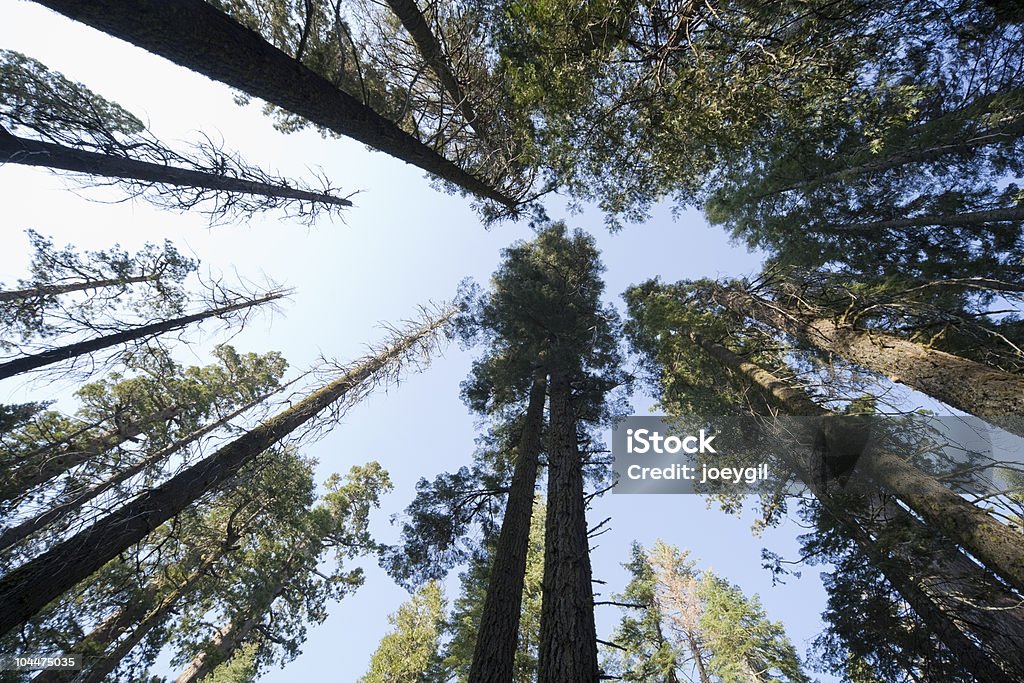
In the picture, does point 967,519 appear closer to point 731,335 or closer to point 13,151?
point 731,335

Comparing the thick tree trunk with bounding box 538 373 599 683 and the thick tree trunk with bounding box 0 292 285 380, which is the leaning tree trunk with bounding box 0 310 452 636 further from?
the thick tree trunk with bounding box 538 373 599 683

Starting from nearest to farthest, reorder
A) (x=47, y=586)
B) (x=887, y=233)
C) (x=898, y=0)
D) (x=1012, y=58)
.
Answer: (x=47, y=586)
(x=898, y=0)
(x=1012, y=58)
(x=887, y=233)

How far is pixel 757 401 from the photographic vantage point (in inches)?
282

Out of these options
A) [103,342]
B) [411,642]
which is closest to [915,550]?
[411,642]

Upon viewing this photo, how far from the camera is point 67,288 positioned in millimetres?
8367

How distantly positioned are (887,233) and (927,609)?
7603mm

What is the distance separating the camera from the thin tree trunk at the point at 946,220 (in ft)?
19.5

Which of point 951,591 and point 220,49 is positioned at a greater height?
point 220,49

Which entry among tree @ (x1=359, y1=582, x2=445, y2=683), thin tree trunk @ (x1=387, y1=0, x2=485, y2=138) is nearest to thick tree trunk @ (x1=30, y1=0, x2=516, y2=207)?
thin tree trunk @ (x1=387, y1=0, x2=485, y2=138)

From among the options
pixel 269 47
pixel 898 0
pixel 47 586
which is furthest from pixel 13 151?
pixel 898 0

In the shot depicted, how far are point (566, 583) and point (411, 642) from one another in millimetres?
10215

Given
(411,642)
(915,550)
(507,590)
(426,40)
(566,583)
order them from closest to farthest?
1. (915,550)
2. (566,583)
3. (507,590)
4. (426,40)
5. (411,642)

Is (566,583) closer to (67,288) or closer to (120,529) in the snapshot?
(120,529)

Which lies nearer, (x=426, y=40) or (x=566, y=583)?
(x=566, y=583)
